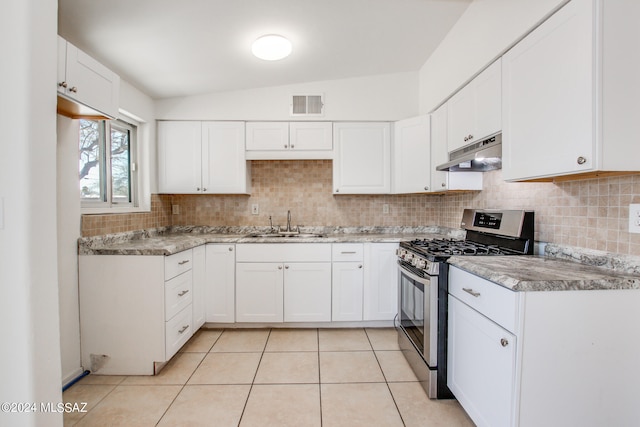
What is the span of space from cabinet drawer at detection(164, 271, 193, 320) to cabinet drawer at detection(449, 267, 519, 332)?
73.7 inches

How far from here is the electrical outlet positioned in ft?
4.04

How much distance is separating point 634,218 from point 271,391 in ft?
6.80

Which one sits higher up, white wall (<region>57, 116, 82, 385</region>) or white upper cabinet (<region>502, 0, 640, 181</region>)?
white upper cabinet (<region>502, 0, 640, 181</region>)

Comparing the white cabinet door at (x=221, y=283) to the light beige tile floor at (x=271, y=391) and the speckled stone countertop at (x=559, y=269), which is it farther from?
the speckled stone countertop at (x=559, y=269)

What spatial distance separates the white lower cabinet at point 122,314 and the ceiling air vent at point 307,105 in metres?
1.84

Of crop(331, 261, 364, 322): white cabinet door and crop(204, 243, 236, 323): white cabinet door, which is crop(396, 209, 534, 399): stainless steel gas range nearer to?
crop(331, 261, 364, 322): white cabinet door

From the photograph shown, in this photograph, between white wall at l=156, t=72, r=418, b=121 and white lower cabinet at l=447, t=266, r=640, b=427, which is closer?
white lower cabinet at l=447, t=266, r=640, b=427

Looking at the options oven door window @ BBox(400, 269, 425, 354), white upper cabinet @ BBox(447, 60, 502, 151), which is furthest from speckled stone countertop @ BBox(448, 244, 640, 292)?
white upper cabinet @ BBox(447, 60, 502, 151)

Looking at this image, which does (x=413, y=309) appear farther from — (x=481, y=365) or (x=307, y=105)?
(x=307, y=105)

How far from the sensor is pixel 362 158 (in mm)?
2898

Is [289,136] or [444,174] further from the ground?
[289,136]

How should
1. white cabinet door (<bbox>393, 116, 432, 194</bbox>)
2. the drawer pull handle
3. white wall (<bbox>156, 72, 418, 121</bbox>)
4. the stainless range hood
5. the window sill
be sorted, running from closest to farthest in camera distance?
the drawer pull handle, the stainless range hood, the window sill, white cabinet door (<bbox>393, 116, 432, 194</bbox>), white wall (<bbox>156, 72, 418, 121</bbox>)

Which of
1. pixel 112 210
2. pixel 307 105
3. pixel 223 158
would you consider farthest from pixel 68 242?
pixel 307 105

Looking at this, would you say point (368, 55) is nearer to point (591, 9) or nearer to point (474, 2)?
point (474, 2)
